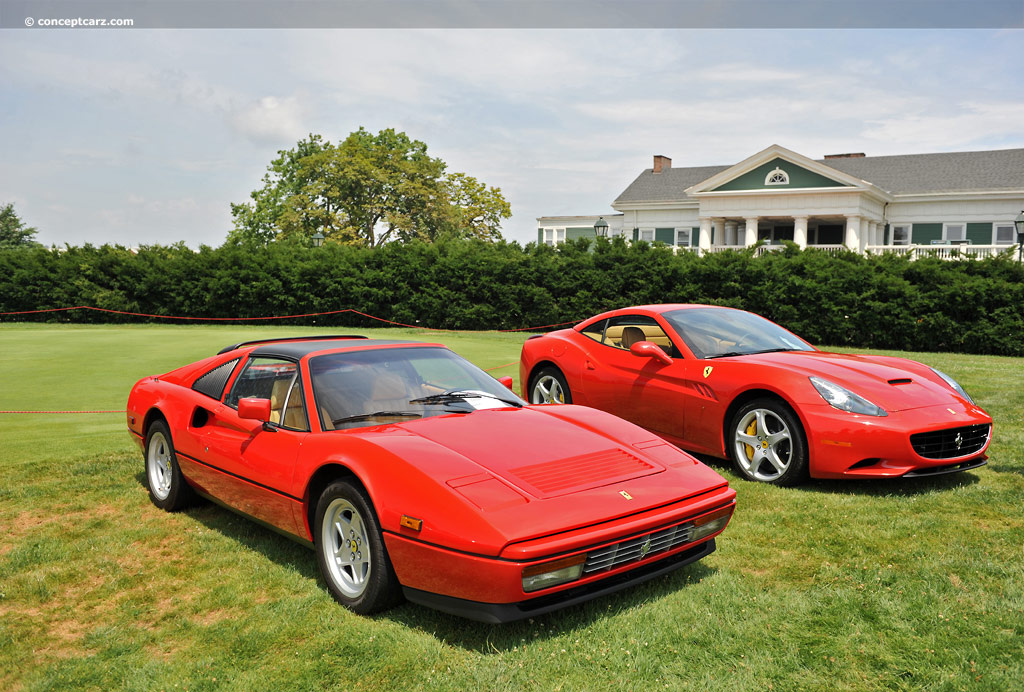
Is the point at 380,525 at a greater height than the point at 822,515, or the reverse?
the point at 380,525

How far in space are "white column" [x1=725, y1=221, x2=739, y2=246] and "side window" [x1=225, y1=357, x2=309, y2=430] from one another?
146ft

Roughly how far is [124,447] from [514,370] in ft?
24.1

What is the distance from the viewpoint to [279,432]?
A: 4613 millimetres

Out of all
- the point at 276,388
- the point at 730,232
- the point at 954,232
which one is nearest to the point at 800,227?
the point at 730,232

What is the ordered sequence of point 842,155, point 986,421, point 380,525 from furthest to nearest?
point 842,155
point 986,421
point 380,525

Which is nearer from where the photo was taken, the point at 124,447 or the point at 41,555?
the point at 41,555

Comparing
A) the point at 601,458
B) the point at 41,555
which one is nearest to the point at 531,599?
the point at 601,458

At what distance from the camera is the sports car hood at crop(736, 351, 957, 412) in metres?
6.10

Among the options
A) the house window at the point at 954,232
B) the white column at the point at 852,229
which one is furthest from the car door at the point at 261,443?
the house window at the point at 954,232

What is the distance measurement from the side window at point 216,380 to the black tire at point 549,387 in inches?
145

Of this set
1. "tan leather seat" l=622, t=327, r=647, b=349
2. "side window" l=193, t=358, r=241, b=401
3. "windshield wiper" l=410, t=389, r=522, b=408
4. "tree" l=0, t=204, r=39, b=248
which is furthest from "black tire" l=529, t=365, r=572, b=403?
"tree" l=0, t=204, r=39, b=248

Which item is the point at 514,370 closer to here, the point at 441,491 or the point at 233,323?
the point at 441,491

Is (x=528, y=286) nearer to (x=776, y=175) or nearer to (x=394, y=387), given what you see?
(x=394, y=387)

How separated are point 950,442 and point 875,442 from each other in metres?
0.65
